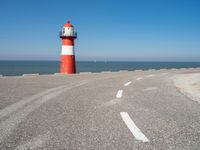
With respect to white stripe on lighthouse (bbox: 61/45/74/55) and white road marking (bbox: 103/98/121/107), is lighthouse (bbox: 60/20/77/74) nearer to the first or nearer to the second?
white stripe on lighthouse (bbox: 61/45/74/55)

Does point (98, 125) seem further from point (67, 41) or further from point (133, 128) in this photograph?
point (67, 41)

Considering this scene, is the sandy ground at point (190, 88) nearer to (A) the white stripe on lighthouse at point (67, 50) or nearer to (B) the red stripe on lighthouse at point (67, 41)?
(A) the white stripe on lighthouse at point (67, 50)

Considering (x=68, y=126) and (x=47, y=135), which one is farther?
(x=68, y=126)

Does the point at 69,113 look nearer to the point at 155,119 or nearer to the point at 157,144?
the point at 155,119

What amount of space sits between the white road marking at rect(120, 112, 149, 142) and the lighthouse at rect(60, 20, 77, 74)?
685 inches

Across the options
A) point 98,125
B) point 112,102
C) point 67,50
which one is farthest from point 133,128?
point 67,50

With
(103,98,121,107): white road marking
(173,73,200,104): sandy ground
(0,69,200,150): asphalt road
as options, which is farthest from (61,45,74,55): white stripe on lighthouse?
(103,98,121,107): white road marking

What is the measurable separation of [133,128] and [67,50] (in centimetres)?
1858

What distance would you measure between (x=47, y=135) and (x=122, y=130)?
4.56 ft

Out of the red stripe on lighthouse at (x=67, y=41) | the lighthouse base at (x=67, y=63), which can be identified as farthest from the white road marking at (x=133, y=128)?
the red stripe on lighthouse at (x=67, y=41)

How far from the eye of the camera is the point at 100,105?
6.04 meters

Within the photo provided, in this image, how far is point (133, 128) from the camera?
13.2 feet

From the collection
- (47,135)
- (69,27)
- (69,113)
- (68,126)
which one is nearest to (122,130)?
(68,126)

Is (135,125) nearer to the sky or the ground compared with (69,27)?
nearer to the ground
